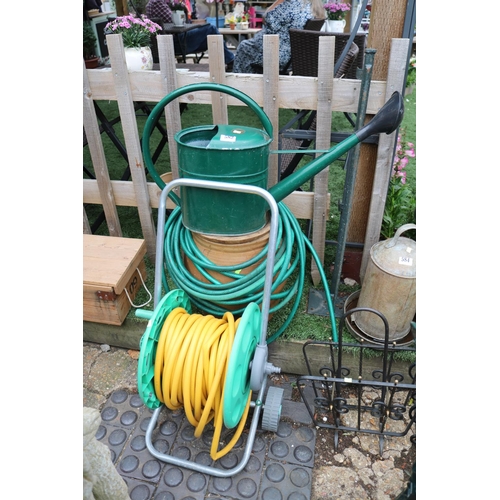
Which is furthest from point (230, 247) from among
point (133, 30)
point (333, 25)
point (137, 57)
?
point (333, 25)

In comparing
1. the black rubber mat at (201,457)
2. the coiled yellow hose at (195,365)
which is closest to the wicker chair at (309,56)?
the coiled yellow hose at (195,365)

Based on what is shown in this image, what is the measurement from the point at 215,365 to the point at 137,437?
78cm

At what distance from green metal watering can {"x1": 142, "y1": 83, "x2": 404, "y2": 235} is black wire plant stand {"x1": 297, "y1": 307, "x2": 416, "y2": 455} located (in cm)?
73

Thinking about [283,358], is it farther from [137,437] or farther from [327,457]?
[137,437]

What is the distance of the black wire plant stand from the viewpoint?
1.94m

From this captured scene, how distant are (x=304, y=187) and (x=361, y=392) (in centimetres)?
273

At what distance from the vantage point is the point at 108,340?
2711mm

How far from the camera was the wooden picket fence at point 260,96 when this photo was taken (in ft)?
7.05

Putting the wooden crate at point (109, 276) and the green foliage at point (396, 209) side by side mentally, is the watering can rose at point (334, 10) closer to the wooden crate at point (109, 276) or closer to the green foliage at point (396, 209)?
the green foliage at point (396, 209)

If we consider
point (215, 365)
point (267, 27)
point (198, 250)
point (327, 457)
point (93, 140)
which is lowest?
point (327, 457)

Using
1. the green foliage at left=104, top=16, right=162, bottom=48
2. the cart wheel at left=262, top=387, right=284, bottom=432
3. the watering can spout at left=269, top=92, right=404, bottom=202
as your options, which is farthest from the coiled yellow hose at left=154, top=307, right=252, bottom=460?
the green foliage at left=104, top=16, right=162, bottom=48

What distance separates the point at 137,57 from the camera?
3012 millimetres

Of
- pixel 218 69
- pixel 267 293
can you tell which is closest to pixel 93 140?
pixel 218 69

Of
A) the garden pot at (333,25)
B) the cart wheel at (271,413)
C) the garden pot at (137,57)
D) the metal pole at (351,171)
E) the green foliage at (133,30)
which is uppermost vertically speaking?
the garden pot at (333,25)
